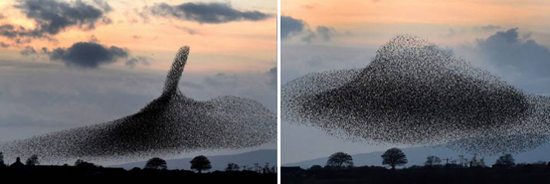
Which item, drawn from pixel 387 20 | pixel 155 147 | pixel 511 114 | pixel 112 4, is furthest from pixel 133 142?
pixel 511 114

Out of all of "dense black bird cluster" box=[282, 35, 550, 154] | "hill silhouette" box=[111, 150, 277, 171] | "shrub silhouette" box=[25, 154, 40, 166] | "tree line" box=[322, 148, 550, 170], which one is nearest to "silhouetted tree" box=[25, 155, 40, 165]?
"shrub silhouette" box=[25, 154, 40, 166]

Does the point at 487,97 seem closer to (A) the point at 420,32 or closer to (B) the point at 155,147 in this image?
(A) the point at 420,32

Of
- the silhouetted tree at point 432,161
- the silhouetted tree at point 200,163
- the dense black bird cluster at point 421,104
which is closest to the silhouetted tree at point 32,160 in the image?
the silhouetted tree at point 200,163

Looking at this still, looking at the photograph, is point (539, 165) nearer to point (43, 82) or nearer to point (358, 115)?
point (358, 115)

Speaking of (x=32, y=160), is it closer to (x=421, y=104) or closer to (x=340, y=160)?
(x=340, y=160)

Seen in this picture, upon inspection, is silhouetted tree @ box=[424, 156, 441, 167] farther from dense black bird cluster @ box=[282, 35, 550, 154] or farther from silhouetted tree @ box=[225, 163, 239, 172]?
silhouetted tree @ box=[225, 163, 239, 172]

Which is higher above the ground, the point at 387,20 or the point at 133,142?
the point at 387,20

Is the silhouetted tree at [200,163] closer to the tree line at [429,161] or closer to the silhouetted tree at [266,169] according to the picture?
the silhouetted tree at [266,169]
